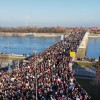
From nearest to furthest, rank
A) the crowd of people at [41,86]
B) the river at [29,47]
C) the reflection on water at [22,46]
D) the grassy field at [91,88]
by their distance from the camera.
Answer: the crowd of people at [41,86]
the grassy field at [91,88]
the river at [29,47]
the reflection on water at [22,46]

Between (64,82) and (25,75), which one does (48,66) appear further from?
(64,82)

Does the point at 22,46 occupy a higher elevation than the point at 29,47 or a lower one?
lower

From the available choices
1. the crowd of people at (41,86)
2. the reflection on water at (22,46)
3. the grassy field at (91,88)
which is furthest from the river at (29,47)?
the crowd of people at (41,86)

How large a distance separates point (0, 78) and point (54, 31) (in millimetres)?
126924

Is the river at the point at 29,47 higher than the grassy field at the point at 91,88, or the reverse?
the grassy field at the point at 91,88

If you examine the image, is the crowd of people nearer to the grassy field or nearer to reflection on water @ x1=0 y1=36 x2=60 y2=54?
the grassy field

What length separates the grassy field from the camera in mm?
19117

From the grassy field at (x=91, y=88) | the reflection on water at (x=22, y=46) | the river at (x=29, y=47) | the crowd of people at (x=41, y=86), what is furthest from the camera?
the reflection on water at (x=22, y=46)

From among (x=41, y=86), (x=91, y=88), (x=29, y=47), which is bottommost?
(x=29, y=47)

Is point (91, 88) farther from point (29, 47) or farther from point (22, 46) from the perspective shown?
point (22, 46)

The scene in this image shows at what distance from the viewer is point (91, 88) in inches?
823

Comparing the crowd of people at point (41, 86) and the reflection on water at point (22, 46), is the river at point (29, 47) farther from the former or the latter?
the crowd of people at point (41, 86)

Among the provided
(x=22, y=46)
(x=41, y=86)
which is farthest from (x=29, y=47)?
(x=41, y=86)

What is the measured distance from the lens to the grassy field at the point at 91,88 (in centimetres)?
1912
